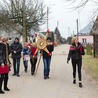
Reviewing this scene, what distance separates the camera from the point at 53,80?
1358 cm

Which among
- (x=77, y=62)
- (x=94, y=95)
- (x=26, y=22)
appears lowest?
(x=94, y=95)

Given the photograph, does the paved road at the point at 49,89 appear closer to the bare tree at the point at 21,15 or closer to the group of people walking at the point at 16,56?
the group of people walking at the point at 16,56

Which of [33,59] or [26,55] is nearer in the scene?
[33,59]

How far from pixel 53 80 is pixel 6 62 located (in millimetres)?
3712

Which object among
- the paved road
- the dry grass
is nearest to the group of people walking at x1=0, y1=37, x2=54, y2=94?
the paved road

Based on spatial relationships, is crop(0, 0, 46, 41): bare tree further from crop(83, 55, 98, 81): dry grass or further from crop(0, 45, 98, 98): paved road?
crop(0, 45, 98, 98): paved road

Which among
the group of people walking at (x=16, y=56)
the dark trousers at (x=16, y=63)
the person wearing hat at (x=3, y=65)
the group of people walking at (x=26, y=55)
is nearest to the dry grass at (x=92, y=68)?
the group of people walking at (x=16, y=56)

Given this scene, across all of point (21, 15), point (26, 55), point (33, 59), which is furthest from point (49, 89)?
point (21, 15)

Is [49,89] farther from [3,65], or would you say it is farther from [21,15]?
[21,15]

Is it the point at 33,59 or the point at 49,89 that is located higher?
the point at 33,59

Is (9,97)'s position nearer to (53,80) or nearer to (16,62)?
(53,80)

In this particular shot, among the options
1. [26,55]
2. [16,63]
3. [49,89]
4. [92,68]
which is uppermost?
[26,55]

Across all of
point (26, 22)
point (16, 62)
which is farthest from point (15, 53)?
point (26, 22)

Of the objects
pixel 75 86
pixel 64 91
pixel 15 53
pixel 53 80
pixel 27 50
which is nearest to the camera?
pixel 64 91
